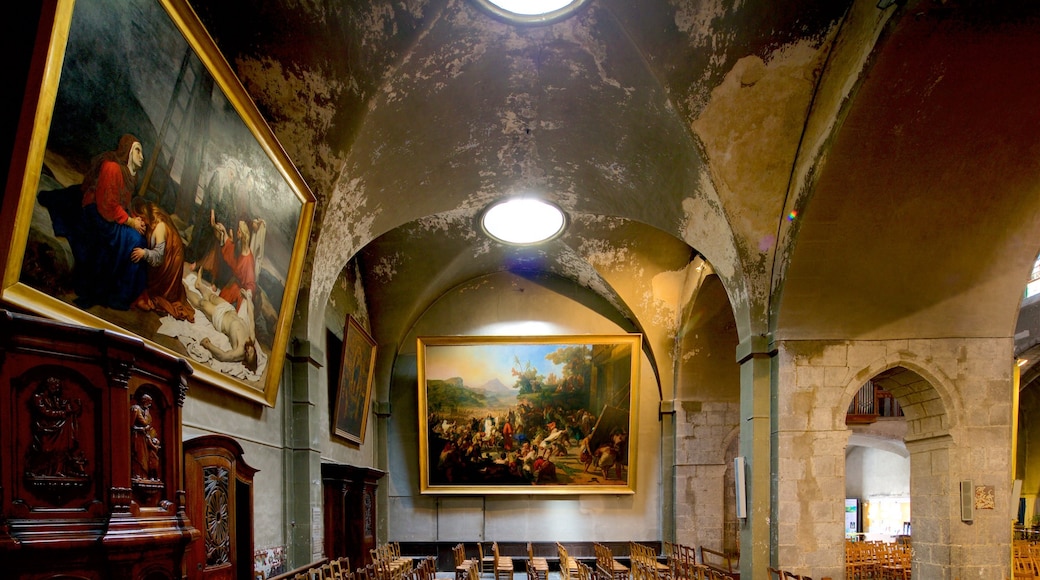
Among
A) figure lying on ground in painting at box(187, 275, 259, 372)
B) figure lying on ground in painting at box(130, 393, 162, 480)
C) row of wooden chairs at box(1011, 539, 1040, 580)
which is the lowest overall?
row of wooden chairs at box(1011, 539, 1040, 580)

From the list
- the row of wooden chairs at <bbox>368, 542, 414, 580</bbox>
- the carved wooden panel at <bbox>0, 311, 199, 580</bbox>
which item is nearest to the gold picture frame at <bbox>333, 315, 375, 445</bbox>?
the row of wooden chairs at <bbox>368, 542, 414, 580</bbox>

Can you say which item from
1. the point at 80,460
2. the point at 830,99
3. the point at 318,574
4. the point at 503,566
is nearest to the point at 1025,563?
the point at 503,566

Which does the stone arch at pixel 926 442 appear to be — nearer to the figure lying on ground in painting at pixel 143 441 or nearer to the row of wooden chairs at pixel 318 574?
the row of wooden chairs at pixel 318 574

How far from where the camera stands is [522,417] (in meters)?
14.6

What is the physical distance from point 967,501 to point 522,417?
8528 mm

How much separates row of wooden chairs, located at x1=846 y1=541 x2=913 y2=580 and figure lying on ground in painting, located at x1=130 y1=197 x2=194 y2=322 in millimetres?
11940

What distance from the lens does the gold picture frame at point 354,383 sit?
10891 millimetres

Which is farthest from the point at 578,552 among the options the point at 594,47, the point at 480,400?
the point at 594,47

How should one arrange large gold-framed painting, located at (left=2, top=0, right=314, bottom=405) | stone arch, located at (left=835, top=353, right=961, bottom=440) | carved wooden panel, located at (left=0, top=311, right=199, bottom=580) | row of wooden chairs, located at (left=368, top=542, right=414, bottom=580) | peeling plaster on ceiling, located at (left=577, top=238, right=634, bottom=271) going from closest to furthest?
carved wooden panel, located at (left=0, top=311, right=199, bottom=580), large gold-framed painting, located at (left=2, top=0, right=314, bottom=405), stone arch, located at (left=835, top=353, right=961, bottom=440), row of wooden chairs, located at (left=368, top=542, right=414, bottom=580), peeling plaster on ceiling, located at (left=577, top=238, right=634, bottom=271)

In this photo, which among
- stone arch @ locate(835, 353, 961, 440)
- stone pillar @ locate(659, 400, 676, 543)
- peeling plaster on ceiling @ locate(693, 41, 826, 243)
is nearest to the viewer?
peeling plaster on ceiling @ locate(693, 41, 826, 243)

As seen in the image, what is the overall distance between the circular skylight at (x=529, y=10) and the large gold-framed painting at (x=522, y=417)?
321 inches

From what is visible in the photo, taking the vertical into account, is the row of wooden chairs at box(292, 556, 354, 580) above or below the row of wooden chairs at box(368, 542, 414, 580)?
above

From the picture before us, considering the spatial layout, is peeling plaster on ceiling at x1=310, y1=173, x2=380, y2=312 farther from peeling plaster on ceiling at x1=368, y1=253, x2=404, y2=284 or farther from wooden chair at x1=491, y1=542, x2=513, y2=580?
wooden chair at x1=491, y1=542, x2=513, y2=580

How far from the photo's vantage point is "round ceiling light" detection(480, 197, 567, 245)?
13.1 metres
